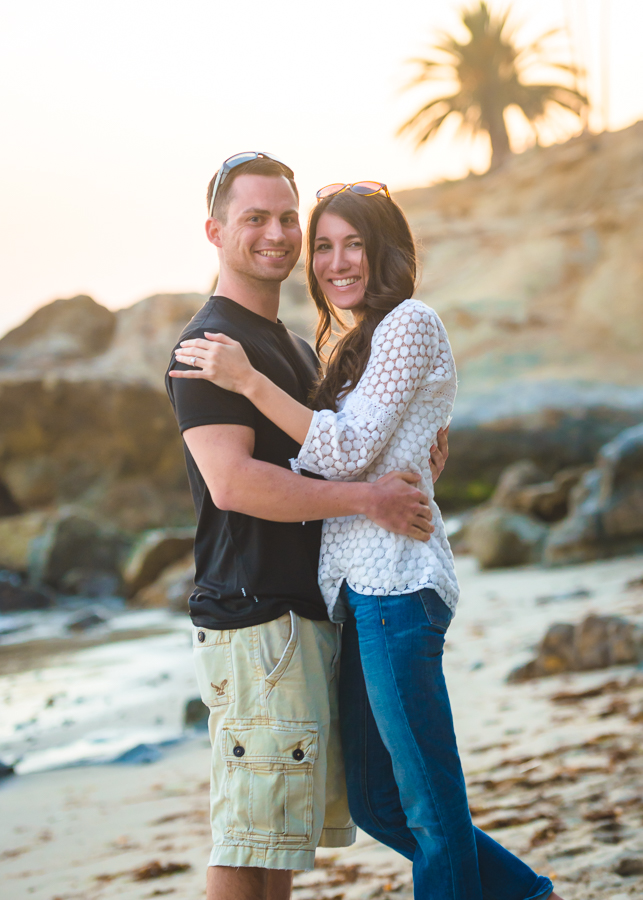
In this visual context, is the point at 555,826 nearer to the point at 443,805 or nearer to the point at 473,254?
the point at 443,805

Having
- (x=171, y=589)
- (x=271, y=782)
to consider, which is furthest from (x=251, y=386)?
(x=171, y=589)

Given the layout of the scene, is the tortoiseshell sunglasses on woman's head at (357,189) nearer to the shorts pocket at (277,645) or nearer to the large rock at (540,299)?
the shorts pocket at (277,645)

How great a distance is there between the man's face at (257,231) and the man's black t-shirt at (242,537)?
0.48ft

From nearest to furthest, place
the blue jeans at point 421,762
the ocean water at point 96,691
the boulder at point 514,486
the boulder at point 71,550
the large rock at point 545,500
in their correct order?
1. the blue jeans at point 421,762
2. the ocean water at point 96,691
3. the large rock at point 545,500
4. the boulder at point 514,486
5. the boulder at point 71,550

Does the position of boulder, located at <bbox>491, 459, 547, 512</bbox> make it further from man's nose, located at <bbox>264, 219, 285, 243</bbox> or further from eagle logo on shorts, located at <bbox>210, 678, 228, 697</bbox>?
eagle logo on shorts, located at <bbox>210, 678, 228, 697</bbox>

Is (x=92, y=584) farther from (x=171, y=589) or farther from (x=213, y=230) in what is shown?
(x=213, y=230)

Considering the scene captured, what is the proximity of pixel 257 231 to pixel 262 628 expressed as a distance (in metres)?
1.17

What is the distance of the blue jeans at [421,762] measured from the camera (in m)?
2.23

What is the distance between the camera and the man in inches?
90.1

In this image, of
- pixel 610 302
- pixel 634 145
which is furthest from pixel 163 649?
pixel 634 145

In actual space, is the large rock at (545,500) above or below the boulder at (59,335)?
below

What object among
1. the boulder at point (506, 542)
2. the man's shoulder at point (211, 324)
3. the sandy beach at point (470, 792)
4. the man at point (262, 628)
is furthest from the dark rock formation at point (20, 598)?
the man's shoulder at point (211, 324)

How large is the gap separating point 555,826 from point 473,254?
25112 mm

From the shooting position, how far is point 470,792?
12.1ft
